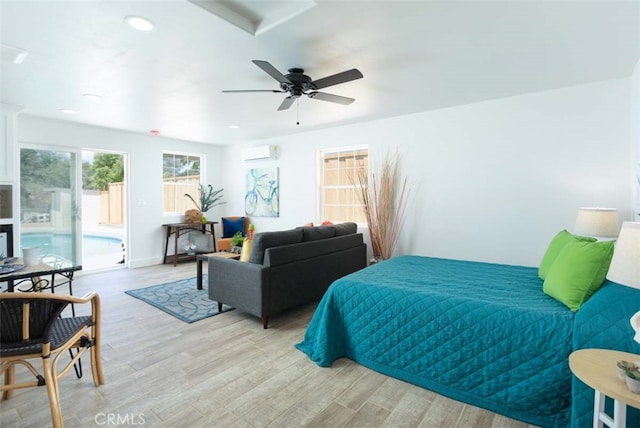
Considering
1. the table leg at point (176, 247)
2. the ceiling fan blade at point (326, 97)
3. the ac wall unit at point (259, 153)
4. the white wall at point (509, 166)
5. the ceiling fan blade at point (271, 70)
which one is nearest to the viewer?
the ceiling fan blade at point (271, 70)

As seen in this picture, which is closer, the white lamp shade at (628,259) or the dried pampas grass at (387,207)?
the white lamp shade at (628,259)

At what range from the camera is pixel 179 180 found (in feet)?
20.9

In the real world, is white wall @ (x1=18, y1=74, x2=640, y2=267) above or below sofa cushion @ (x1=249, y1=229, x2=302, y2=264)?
above

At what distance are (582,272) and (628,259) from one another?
795 millimetres

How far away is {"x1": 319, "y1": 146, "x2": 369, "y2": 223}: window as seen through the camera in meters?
4.91

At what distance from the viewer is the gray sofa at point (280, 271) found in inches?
115

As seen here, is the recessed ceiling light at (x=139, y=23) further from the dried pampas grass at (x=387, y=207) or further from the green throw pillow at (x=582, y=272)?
the dried pampas grass at (x=387, y=207)

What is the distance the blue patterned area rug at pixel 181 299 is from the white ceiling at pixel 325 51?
7.82ft

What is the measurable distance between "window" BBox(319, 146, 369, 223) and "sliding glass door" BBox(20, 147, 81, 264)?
3.99 m

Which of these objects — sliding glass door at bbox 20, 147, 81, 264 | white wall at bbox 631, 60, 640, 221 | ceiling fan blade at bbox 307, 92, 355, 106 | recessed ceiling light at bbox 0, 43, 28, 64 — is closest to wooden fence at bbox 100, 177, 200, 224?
sliding glass door at bbox 20, 147, 81, 264

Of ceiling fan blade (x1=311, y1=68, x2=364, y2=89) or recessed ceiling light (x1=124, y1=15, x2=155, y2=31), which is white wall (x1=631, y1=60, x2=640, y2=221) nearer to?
ceiling fan blade (x1=311, y1=68, x2=364, y2=89)

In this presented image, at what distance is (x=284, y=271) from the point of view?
302cm

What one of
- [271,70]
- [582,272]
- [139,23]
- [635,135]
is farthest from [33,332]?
[635,135]

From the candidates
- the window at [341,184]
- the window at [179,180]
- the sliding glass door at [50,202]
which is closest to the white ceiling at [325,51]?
the sliding glass door at [50,202]
